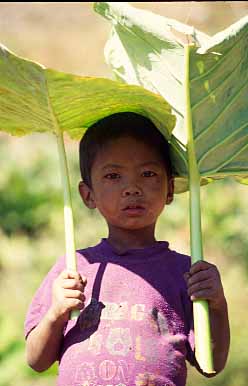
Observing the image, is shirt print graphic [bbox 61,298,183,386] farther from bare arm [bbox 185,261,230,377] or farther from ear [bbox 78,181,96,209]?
ear [bbox 78,181,96,209]

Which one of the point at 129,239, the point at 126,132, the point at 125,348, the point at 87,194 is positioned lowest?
the point at 125,348

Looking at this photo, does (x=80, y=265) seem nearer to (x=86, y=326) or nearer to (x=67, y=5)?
(x=86, y=326)

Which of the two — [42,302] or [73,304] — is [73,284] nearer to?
[73,304]

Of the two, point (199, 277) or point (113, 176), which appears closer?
point (199, 277)

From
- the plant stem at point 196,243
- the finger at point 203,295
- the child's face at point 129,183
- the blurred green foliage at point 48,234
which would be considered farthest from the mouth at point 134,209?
the blurred green foliage at point 48,234

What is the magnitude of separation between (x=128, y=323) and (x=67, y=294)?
134 mm

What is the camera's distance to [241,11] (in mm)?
5609

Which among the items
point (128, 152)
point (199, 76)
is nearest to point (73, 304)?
point (128, 152)

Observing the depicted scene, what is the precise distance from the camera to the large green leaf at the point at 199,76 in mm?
2012

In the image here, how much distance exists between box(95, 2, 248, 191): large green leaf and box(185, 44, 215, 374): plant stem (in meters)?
0.01

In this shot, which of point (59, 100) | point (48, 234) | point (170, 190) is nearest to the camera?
point (59, 100)

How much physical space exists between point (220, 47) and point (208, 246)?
238 centimetres

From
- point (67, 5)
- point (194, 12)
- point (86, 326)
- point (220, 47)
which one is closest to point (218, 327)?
point (86, 326)

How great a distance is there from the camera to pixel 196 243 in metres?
2.05
